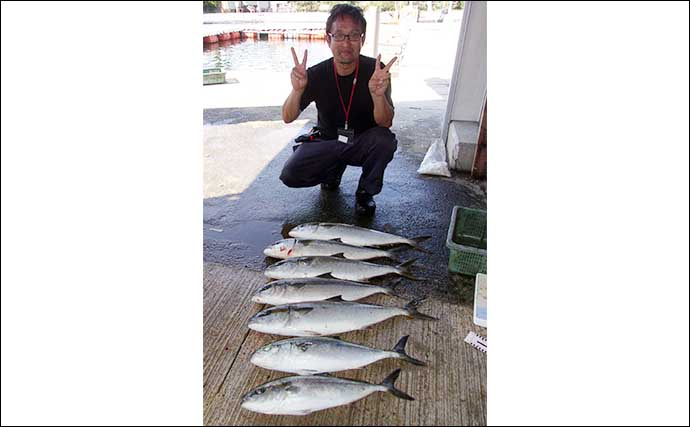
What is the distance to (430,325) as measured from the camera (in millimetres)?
2406

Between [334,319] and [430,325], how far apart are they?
0.63m

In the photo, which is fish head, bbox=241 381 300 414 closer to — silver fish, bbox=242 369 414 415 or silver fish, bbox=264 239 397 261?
silver fish, bbox=242 369 414 415

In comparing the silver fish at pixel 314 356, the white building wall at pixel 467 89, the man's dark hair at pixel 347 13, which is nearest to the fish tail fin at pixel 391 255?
the silver fish at pixel 314 356

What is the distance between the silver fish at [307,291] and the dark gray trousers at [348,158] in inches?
58.7

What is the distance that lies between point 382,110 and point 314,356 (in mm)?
2284

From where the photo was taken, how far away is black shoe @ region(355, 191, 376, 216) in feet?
12.6

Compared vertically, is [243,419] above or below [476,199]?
below

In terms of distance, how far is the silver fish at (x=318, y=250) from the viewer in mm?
2934

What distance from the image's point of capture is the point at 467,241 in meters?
3.08

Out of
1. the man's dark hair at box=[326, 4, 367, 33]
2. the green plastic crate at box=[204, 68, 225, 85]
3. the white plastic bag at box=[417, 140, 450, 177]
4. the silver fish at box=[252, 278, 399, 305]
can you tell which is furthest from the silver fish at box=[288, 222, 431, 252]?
the green plastic crate at box=[204, 68, 225, 85]

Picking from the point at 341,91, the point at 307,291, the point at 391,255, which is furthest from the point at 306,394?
the point at 341,91

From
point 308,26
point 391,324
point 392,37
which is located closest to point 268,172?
point 391,324

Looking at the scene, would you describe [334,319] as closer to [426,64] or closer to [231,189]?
[231,189]

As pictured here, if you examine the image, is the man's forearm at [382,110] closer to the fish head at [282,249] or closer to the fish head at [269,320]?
the fish head at [282,249]
